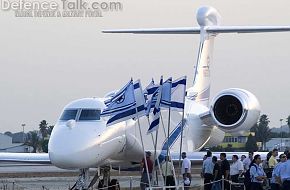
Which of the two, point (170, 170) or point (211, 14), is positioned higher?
point (211, 14)

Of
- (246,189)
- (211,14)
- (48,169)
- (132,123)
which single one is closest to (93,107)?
(132,123)

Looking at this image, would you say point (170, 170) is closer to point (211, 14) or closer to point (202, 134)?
point (202, 134)

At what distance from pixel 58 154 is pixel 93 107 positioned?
2.58 m

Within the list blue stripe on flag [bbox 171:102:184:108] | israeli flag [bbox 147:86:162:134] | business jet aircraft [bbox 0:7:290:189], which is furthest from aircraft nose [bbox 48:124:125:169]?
blue stripe on flag [bbox 171:102:184:108]

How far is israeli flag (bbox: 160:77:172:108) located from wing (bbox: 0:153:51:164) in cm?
791

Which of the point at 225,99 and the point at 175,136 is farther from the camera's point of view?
the point at 225,99

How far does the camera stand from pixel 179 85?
21812 mm

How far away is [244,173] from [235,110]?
254 inches

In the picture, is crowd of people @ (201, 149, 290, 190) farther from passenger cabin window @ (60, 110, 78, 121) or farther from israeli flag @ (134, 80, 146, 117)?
passenger cabin window @ (60, 110, 78, 121)

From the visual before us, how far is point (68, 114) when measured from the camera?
76.8 ft

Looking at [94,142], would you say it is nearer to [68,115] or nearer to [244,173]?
[68,115]

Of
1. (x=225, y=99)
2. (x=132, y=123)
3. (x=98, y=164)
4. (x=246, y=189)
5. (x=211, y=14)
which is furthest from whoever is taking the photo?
(x=211, y=14)

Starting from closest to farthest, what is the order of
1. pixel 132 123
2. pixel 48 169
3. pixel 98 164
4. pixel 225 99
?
pixel 98 164 → pixel 132 123 → pixel 225 99 → pixel 48 169

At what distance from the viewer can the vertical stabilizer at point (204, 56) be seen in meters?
34.3
